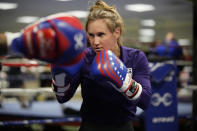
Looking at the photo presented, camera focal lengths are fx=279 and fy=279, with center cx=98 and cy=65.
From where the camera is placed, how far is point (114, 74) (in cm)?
91

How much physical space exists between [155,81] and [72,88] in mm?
1474

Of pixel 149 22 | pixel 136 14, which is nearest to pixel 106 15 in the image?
pixel 136 14

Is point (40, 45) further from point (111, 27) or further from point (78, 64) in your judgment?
point (111, 27)

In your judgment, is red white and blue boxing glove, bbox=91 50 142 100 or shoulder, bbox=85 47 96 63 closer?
red white and blue boxing glove, bbox=91 50 142 100

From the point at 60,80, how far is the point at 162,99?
163cm

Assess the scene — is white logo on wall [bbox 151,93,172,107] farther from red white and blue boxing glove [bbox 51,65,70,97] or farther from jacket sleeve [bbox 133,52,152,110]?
red white and blue boxing glove [bbox 51,65,70,97]

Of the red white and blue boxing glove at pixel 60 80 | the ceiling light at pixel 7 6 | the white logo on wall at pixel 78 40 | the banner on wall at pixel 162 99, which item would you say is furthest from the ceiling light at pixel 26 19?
the white logo on wall at pixel 78 40

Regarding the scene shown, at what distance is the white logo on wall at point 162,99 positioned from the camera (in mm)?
2369

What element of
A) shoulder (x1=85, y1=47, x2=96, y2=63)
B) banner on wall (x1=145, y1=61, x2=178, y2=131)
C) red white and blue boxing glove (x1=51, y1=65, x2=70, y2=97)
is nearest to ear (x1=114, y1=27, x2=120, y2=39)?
shoulder (x1=85, y1=47, x2=96, y2=63)

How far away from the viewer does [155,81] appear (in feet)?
7.75

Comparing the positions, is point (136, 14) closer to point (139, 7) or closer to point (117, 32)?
point (139, 7)

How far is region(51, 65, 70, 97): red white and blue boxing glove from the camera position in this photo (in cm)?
91

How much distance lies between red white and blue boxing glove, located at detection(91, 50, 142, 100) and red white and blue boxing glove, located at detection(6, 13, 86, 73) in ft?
0.42

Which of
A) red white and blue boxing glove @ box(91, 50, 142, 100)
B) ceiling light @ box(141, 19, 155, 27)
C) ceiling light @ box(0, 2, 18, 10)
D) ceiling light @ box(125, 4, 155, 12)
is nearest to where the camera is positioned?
red white and blue boxing glove @ box(91, 50, 142, 100)
